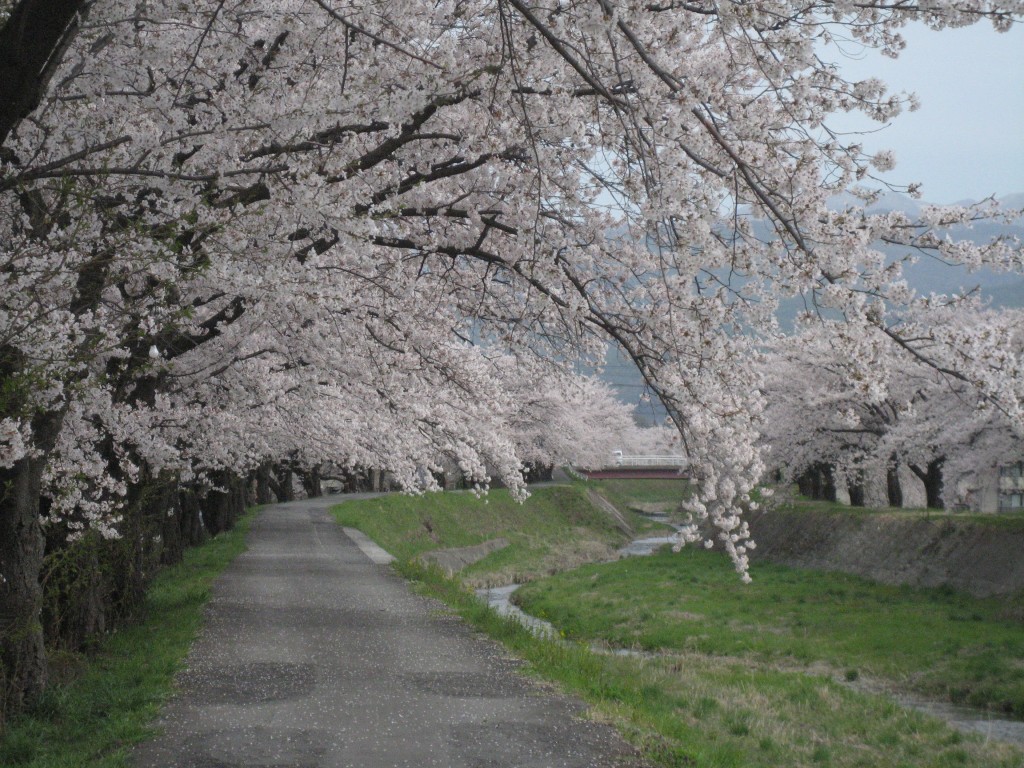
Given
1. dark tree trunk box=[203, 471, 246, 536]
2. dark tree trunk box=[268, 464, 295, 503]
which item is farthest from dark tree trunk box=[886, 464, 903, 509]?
dark tree trunk box=[268, 464, 295, 503]

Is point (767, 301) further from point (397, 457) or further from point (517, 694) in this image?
point (397, 457)

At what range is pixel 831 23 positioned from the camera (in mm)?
5180

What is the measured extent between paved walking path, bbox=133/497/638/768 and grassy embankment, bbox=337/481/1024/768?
60 centimetres

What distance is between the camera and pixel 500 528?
44438 mm

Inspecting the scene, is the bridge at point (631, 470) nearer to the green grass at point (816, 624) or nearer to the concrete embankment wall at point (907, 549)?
the concrete embankment wall at point (907, 549)

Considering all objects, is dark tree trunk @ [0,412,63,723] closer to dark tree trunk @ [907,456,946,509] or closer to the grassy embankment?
the grassy embankment

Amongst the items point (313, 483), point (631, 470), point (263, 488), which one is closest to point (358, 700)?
point (313, 483)

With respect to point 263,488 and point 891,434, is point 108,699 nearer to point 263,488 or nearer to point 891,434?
point 891,434

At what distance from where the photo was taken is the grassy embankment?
10.9m

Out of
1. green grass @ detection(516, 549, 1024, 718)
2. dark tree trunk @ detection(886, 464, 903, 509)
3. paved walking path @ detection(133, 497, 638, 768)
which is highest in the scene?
dark tree trunk @ detection(886, 464, 903, 509)

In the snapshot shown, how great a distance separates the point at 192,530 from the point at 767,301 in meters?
24.6

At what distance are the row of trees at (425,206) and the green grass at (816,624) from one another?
8.25m

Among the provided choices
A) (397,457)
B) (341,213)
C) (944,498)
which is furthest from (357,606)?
(944,498)

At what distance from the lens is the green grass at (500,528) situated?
111ft
